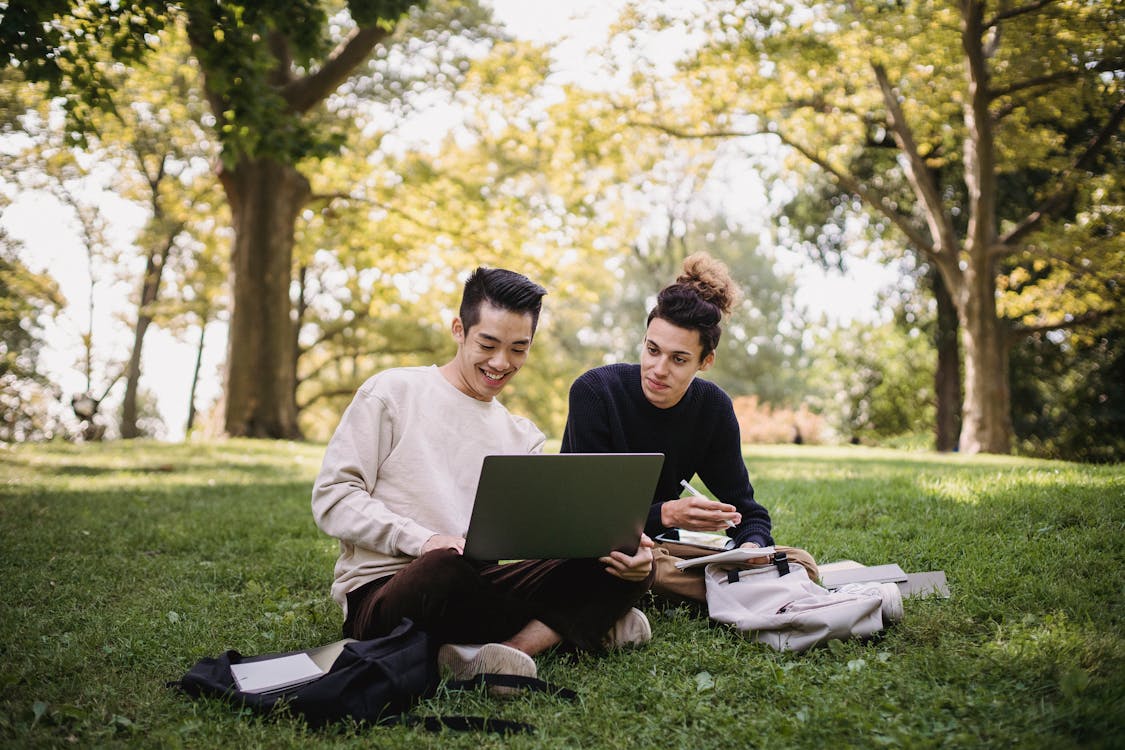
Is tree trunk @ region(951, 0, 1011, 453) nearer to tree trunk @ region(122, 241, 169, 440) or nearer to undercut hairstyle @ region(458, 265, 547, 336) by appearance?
undercut hairstyle @ region(458, 265, 547, 336)

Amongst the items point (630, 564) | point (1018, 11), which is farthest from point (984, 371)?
point (630, 564)

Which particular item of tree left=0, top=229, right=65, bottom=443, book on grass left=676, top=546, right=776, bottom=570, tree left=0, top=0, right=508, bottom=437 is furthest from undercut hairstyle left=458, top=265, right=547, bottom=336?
tree left=0, top=229, right=65, bottom=443

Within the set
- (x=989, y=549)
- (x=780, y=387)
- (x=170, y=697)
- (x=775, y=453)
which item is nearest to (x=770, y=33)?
(x=775, y=453)

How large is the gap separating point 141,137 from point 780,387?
77.5ft

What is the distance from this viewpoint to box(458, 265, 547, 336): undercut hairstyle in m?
3.39

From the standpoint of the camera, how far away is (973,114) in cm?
1304

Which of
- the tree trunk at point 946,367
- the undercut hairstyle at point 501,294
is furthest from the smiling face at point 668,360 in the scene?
the tree trunk at point 946,367

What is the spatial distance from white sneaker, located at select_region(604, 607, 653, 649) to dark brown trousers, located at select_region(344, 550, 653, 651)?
3.0 inches

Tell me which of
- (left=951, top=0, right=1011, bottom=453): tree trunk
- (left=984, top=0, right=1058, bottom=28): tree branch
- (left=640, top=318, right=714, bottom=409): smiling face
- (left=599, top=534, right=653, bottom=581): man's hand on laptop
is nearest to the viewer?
(left=599, top=534, right=653, bottom=581): man's hand on laptop

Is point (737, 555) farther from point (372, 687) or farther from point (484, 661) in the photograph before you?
point (372, 687)

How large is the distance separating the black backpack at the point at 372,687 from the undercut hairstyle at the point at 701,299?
1753mm

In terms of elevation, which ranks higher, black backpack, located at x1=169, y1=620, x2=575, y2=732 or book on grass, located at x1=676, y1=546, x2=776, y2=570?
book on grass, located at x1=676, y1=546, x2=776, y2=570

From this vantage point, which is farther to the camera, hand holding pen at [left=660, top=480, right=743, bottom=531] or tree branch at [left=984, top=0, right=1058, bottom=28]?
tree branch at [left=984, top=0, right=1058, bottom=28]

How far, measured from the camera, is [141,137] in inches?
800
